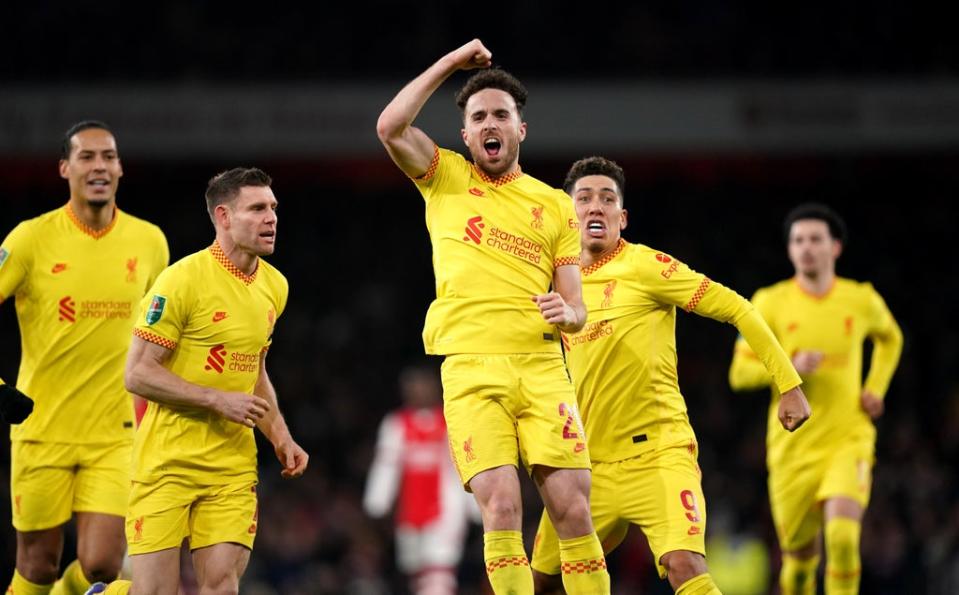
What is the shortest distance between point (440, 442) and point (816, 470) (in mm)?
4826

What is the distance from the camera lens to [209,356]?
6.27 meters

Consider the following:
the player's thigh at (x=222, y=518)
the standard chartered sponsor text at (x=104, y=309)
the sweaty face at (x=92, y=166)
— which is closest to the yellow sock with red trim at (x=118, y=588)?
the player's thigh at (x=222, y=518)

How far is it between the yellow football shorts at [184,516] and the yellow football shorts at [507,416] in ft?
3.32

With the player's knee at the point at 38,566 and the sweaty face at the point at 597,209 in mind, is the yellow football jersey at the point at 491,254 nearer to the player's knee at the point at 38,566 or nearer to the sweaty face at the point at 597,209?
the sweaty face at the point at 597,209

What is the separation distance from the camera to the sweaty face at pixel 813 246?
9.00 meters

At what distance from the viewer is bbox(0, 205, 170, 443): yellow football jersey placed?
7129mm

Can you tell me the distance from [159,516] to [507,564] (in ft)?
5.04

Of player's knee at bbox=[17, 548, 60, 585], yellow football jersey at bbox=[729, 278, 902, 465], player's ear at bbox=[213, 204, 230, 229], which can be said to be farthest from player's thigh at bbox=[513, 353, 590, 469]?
yellow football jersey at bbox=[729, 278, 902, 465]

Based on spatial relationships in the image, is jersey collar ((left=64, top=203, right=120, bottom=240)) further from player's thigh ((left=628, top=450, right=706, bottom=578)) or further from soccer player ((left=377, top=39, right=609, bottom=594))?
player's thigh ((left=628, top=450, right=706, bottom=578))

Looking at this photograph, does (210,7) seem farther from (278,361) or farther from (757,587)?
(757,587)

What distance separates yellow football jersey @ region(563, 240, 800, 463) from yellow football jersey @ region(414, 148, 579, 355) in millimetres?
650

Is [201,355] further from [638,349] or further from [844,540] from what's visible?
[844,540]

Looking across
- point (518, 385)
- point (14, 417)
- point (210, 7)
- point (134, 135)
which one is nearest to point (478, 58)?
point (518, 385)

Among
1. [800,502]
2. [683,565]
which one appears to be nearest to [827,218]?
[800,502]
